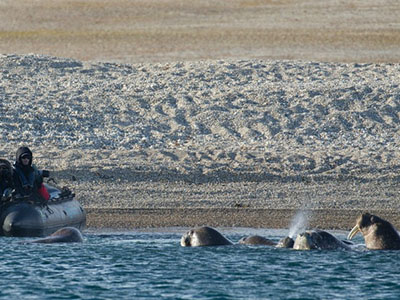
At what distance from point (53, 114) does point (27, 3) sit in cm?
2471

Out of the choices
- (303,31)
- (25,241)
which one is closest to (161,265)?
(25,241)

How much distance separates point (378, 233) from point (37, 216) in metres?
5.23

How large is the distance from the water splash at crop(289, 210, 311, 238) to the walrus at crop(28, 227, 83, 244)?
3.47 metres

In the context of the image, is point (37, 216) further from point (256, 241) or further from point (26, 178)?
point (256, 241)

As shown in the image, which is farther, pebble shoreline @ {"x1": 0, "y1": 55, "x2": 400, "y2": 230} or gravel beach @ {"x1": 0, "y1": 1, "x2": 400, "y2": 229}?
pebble shoreline @ {"x1": 0, "y1": 55, "x2": 400, "y2": 230}

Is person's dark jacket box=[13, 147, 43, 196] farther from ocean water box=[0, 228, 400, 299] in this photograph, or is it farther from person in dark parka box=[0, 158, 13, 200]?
ocean water box=[0, 228, 400, 299]

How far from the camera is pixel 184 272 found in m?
15.2

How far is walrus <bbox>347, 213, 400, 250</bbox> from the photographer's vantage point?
16.2 metres

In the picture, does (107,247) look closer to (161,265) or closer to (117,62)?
(161,265)

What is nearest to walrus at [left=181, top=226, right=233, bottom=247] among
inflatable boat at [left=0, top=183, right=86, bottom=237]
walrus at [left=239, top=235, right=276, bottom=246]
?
walrus at [left=239, top=235, right=276, bottom=246]

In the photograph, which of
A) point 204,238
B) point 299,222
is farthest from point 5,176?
point 299,222

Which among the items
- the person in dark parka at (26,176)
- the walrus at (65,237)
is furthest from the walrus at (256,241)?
the person in dark parka at (26,176)

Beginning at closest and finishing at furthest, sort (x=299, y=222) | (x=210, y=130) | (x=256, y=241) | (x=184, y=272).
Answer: (x=184, y=272)
(x=256, y=241)
(x=299, y=222)
(x=210, y=130)

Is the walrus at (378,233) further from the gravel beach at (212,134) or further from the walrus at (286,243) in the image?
the gravel beach at (212,134)
